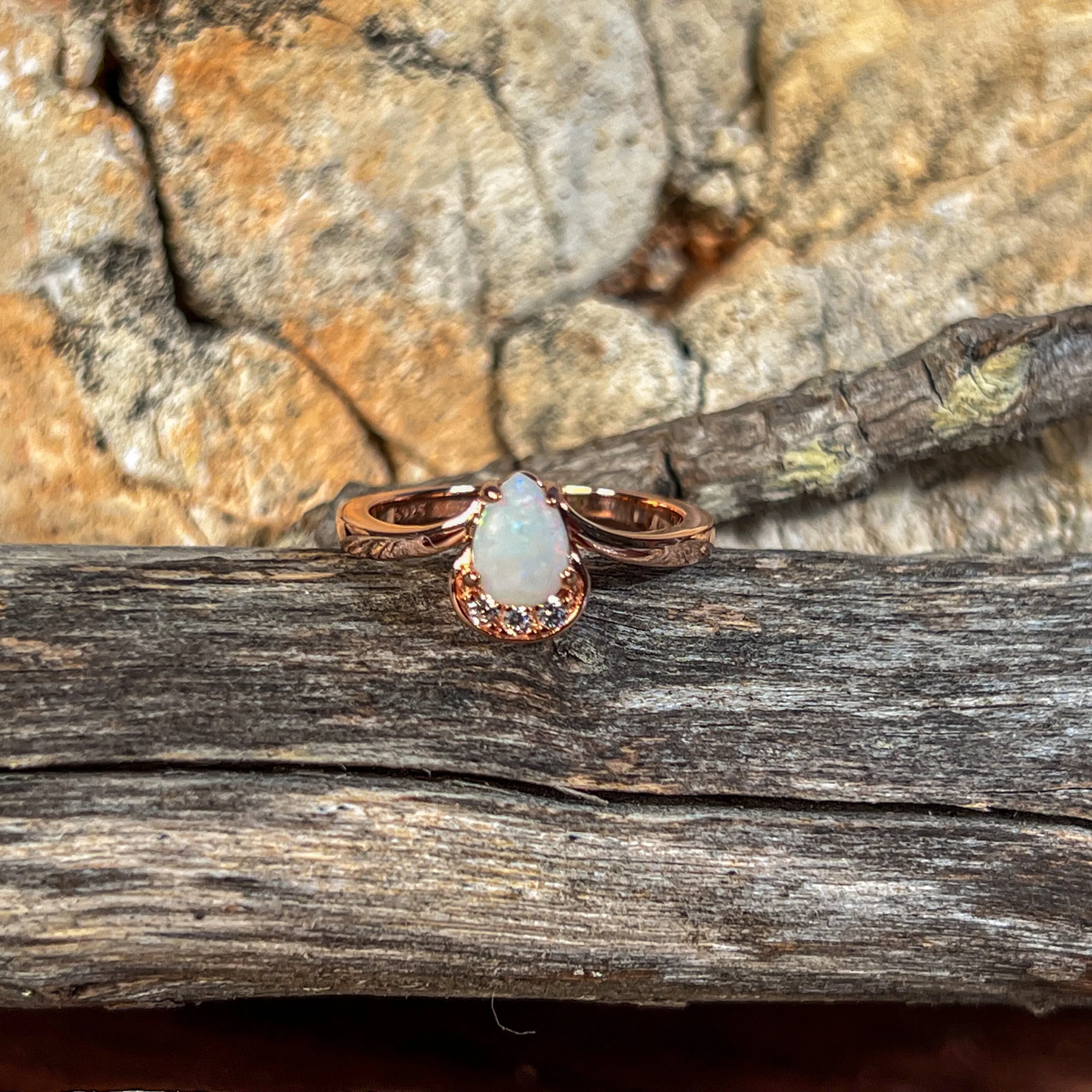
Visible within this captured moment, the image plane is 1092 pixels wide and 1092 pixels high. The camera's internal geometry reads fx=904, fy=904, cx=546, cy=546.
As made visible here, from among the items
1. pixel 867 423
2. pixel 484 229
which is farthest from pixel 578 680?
pixel 484 229

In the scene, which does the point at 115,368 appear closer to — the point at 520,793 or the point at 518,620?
the point at 518,620

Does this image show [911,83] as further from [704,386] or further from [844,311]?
[704,386]

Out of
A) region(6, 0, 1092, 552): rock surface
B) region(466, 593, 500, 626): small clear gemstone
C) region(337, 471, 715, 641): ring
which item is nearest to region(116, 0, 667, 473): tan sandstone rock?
region(6, 0, 1092, 552): rock surface

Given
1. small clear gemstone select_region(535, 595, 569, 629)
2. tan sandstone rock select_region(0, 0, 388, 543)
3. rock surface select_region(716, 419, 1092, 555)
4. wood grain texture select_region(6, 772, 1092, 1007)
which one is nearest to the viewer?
wood grain texture select_region(6, 772, 1092, 1007)

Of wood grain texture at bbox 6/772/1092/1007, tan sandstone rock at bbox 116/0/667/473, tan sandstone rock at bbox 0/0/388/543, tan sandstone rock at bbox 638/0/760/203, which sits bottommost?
wood grain texture at bbox 6/772/1092/1007

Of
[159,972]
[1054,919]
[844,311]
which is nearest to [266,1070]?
[159,972]

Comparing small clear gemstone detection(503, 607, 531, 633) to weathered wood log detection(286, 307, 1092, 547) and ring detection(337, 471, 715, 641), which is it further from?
weathered wood log detection(286, 307, 1092, 547)
